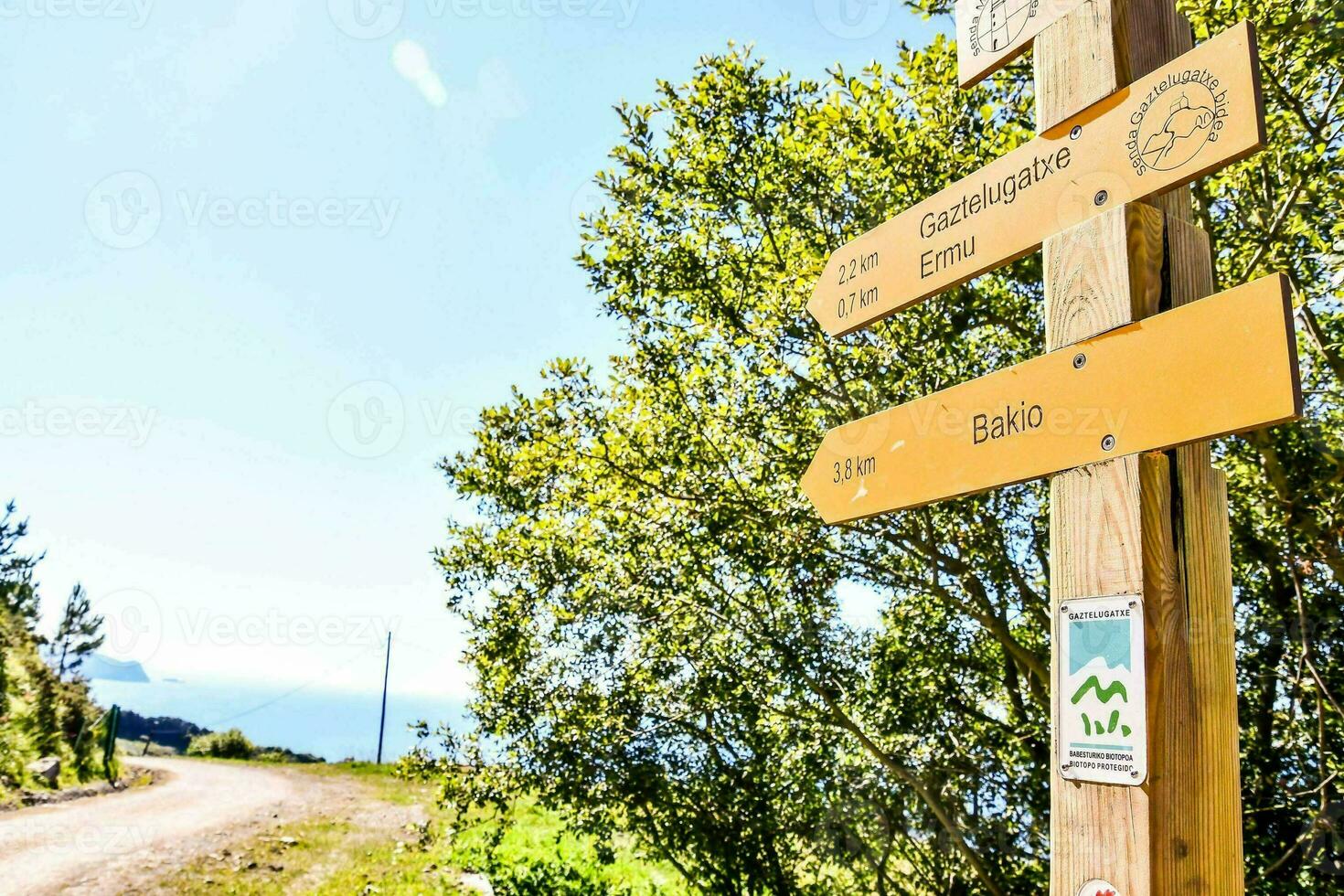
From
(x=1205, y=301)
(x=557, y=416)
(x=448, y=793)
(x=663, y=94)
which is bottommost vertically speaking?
(x=448, y=793)

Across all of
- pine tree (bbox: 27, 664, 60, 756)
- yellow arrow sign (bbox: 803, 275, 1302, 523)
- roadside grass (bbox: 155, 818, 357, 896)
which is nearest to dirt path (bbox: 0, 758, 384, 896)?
roadside grass (bbox: 155, 818, 357, 896)

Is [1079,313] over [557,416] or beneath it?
beneath

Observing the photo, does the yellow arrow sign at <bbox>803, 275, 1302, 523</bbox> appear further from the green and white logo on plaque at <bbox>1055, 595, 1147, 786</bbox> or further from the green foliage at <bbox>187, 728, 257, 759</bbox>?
the green foliage at <bbox>187, 728, 257, 759</bbox>

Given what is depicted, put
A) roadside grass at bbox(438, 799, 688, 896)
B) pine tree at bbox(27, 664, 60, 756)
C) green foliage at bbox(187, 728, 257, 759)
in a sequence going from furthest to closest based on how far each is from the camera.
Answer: green foliage at bbox(187, 728, 257, 759), pine tree at bbox(27, 664, 60, 756), roadside grass at bbox(438, 799, 688, 896)

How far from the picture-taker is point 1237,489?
15.2 ft

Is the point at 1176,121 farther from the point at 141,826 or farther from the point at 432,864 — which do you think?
the point at 141,826

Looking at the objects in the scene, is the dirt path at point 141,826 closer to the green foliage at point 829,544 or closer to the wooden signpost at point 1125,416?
the green foliage at point 829,544

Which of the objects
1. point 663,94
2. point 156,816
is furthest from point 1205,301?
point 156,816

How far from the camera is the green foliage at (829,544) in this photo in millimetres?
4352

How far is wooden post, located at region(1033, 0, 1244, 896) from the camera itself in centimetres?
153

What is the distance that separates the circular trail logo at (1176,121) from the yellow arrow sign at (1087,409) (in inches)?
15.0

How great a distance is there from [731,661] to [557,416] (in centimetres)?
202

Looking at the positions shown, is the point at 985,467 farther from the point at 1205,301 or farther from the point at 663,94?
the point at 663,94

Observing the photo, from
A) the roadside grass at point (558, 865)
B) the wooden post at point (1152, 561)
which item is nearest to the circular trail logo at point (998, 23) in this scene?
the wooden post at point (1152, 561)
